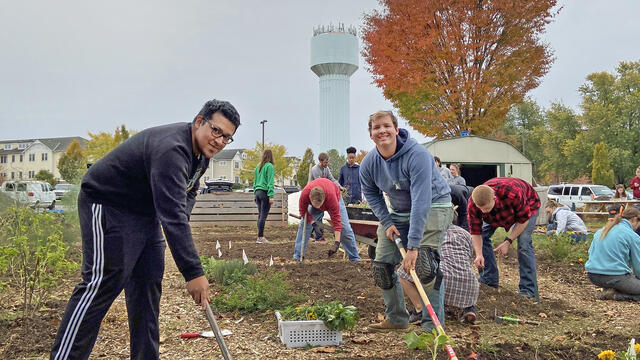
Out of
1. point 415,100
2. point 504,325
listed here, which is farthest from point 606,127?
point 504,325

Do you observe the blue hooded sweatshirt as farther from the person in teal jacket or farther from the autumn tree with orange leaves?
the autumn tree with orange leaves

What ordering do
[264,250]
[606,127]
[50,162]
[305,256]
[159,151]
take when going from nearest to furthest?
[159,151], [305,256], [264,250], [606,127], [50,162]

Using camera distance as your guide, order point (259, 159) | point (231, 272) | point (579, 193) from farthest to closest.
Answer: point (259, 159), point (579, 193), point (231, 272)

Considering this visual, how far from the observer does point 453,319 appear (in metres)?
4.46

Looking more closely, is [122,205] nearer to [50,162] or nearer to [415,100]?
[415,100]

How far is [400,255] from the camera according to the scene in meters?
4.08

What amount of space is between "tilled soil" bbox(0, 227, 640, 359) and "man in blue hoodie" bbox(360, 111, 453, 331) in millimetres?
310

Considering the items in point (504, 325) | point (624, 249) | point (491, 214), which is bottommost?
point (504, 325)

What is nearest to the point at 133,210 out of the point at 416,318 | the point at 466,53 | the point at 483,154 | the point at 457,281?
the point at 416,318

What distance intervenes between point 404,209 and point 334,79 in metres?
48.2

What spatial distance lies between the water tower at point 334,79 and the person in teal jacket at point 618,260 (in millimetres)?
44841

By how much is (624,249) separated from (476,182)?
39.9ft

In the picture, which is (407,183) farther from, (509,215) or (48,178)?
(48,178)

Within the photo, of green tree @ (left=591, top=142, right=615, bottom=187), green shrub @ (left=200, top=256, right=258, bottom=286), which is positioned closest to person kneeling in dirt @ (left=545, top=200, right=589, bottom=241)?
green shrub @ (left=200, top=256, right=258, bottom=286)
